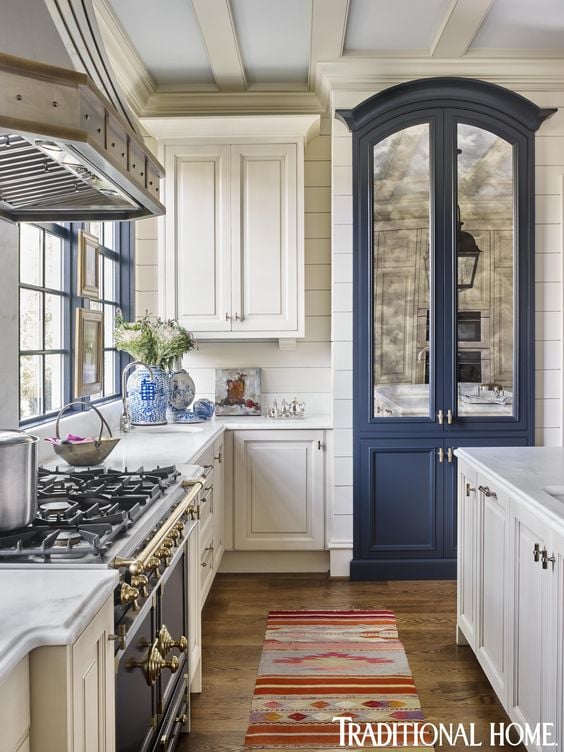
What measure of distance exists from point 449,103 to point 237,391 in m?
2.09

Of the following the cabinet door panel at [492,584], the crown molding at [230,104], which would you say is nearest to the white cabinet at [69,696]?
the cabinet door panel at [492,584]

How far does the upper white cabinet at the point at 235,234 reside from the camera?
3852 mm

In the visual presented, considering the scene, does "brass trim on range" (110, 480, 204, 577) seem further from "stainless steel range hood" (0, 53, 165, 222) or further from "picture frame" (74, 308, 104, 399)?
"picture frame" (74, 308, 104, 399)

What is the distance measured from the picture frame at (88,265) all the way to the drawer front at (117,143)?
1.55 metres

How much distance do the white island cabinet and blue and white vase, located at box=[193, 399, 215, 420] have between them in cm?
171

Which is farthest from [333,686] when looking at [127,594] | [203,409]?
[203,409]

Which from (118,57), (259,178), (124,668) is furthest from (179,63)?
(124,668)

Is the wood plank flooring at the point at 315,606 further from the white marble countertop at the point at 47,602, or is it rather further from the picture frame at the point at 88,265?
the picture frame at the point at 88,265

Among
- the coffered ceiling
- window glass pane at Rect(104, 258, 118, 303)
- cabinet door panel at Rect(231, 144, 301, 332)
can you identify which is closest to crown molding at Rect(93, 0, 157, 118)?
the coffered ceiling

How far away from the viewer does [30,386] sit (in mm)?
2752

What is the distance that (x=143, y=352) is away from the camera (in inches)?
141

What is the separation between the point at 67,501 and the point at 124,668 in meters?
0.52

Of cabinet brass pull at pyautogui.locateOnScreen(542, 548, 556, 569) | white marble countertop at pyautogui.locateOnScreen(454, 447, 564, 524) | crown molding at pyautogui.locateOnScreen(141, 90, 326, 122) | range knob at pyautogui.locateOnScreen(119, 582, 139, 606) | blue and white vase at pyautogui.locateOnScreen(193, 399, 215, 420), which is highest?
crown molding at pyautogui.locateOnScreen(141, 90, 326, 122)

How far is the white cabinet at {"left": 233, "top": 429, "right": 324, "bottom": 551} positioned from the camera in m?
3.76
